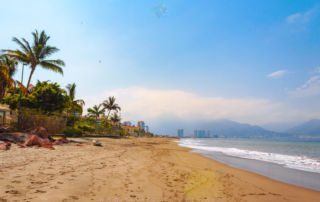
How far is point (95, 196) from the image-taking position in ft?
14.7

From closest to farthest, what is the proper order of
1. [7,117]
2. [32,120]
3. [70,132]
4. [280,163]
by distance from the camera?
[280,163], [32,120], [7,117], [70,132]

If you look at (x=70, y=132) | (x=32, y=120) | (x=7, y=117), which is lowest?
(x=70, y=132)

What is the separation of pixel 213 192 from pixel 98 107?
56.1 meters

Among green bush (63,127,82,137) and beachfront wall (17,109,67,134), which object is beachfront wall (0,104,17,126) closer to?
beachfront wall (17,109,67,134)

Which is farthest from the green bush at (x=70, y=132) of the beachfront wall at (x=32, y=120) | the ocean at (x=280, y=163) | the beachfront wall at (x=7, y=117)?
the ocean at (x=280, y=163)

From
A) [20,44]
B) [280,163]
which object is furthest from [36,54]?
[280,163]

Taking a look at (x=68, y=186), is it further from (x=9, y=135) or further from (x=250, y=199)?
(x=9, y=135)

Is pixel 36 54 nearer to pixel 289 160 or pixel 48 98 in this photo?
pixel 48 98

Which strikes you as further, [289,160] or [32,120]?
[32,120]

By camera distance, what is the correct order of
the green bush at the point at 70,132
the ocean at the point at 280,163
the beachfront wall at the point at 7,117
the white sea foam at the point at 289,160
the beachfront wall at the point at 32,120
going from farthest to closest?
the green bush at the point at 70,132 < the beachfront wall at the point at 7,117 < the beachfront wall at the point at 32,120 < the white sea foam at the point at 289,160 < the ocean at the point at 280,163

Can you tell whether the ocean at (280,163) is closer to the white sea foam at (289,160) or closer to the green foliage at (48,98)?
the white sea foam at (289,160)

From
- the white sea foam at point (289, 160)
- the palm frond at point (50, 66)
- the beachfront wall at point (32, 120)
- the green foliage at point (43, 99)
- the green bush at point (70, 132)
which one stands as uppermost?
the palm frond at point (50, 66)

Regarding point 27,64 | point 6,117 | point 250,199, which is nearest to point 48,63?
point 27,64

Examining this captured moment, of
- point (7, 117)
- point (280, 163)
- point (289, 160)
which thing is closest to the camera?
point (280, 163)
